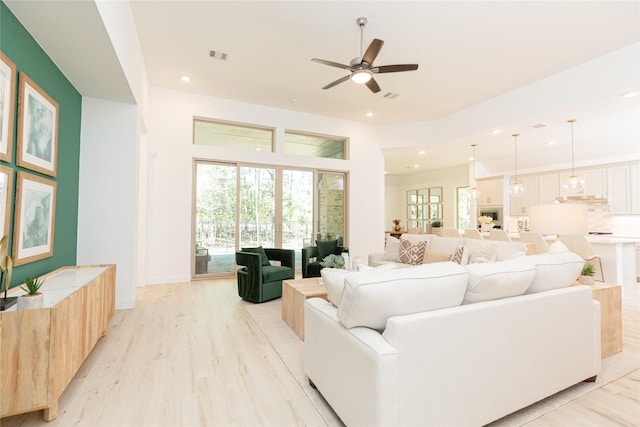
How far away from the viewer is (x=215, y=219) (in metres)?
5.57

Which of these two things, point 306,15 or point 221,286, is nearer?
point 306,15

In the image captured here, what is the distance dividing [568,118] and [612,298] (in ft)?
12.0

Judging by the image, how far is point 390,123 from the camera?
697cm

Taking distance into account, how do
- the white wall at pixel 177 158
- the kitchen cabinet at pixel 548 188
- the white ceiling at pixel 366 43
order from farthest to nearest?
the kitchen cabinet at pixel 548 188 → the white wall at pixel 177 158 → the white ceiling at pixel 366 43

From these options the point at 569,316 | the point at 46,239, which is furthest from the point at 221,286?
the point at 569,316

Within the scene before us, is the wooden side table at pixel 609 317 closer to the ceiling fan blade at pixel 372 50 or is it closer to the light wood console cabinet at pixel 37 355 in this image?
the ceiling fan blade at pixel 372 50

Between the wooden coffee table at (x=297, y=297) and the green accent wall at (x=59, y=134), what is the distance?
7.33 ft

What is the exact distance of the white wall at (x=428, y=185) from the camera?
971cm

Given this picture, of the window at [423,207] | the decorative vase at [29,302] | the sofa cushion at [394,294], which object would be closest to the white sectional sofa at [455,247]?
the sofa cushion at [394,294]

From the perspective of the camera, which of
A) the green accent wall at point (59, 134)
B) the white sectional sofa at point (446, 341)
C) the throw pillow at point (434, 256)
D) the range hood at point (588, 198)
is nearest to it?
the white sectional sofa at point (446, 341)

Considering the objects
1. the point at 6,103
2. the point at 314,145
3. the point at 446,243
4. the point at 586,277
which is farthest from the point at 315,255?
the point at 6,103

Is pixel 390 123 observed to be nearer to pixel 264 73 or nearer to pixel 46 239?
Result: pixel 264 73

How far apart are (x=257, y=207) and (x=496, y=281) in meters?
4.84

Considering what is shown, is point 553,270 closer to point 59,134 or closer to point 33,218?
point 33,218
